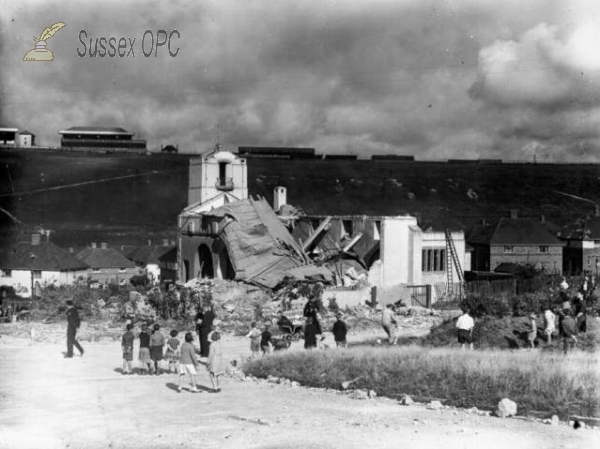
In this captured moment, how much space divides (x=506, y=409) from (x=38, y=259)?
4816 cm

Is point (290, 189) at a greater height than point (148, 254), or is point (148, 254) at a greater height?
point (290, 189)

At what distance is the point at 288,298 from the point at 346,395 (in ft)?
59.2

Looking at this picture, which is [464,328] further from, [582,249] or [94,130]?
[94,130]

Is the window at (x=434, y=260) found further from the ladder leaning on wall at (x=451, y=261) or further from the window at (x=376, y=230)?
the window at (x=376, y=230)

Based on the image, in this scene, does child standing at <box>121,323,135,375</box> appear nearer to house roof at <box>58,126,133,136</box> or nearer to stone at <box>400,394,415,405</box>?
stone at <box>400,394,415,405</box>

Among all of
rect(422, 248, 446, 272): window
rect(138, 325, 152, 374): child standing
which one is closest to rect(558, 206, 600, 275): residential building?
rect(422, 248, 446, 272): window

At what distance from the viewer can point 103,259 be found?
6475 centimetres

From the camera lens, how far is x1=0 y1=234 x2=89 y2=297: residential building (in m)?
54.8

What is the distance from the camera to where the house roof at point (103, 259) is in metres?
63.9

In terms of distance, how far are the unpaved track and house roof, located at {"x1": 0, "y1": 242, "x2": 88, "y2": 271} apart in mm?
40249

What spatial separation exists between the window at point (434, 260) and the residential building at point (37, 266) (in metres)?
24.9

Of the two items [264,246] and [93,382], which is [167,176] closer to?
[264,246]

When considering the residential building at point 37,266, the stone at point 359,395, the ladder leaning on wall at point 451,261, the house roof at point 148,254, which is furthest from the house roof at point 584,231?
the stone at point 359,395

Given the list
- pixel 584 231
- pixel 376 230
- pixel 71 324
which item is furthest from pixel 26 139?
pixel 71 324
